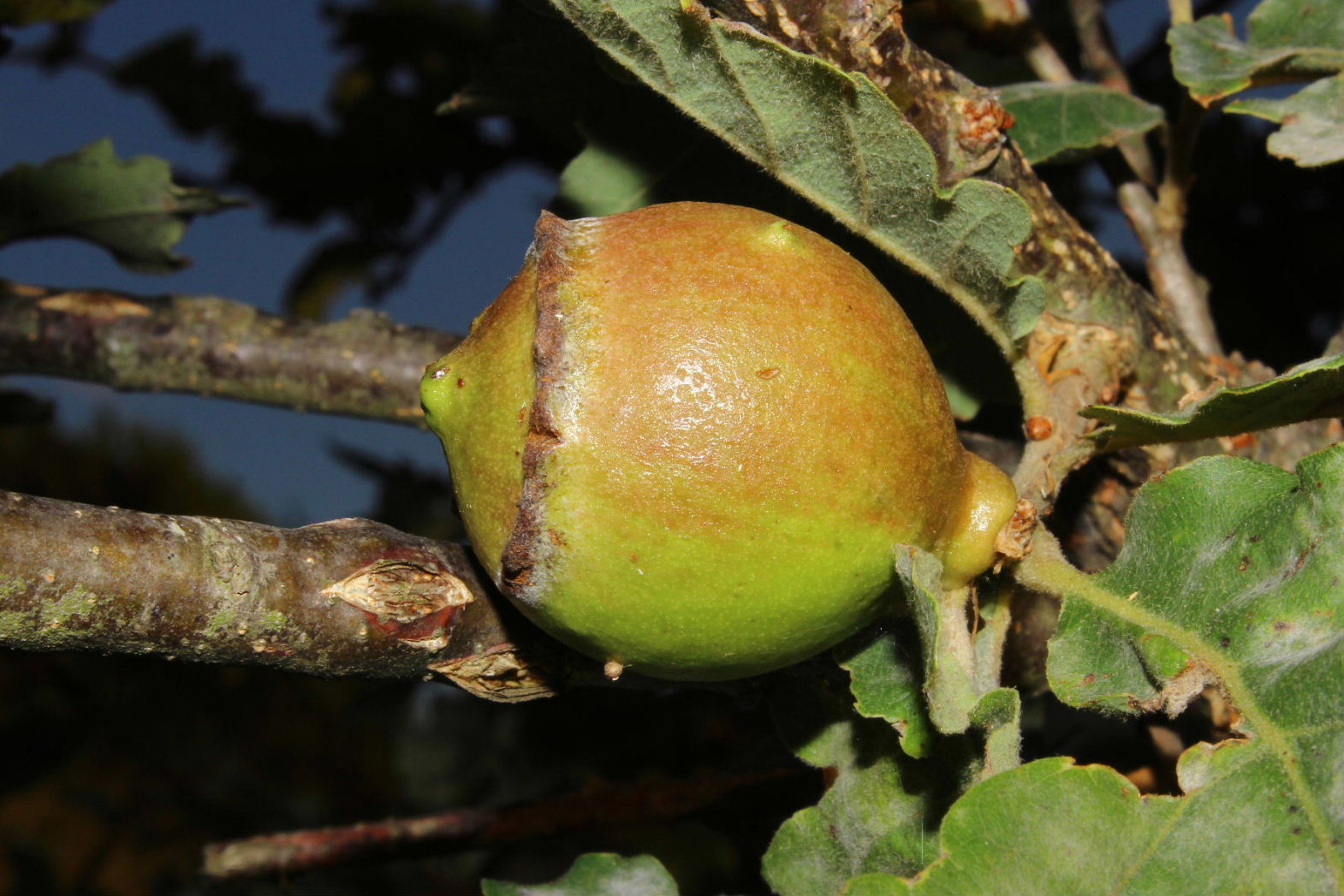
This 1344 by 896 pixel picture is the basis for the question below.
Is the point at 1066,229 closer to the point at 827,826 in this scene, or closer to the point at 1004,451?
the point at 1004,451

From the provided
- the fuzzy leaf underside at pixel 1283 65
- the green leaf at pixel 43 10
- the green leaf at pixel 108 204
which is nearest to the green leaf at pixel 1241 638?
the fuzzy leaf underside at pixel 1283 65

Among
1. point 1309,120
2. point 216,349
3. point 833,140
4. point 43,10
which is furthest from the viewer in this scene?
point 216,349

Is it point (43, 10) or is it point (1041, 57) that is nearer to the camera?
point (1041, 57)

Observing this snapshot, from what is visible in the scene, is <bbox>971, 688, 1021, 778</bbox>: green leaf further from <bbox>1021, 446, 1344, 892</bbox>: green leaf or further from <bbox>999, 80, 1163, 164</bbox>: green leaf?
<bbox>999, 80, 1163, 164</bbox>: green leaf

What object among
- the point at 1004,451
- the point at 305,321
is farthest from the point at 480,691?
the point at 305,321

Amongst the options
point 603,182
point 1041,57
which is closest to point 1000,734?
point 603,182

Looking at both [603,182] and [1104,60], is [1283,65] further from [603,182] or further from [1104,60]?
[603,182]
